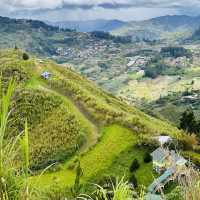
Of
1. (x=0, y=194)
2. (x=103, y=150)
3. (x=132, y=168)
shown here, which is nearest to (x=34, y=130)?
(x=103, y=150)

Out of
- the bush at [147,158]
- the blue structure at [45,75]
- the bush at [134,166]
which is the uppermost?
the blue structure at [45,75]

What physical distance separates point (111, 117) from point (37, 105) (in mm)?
15677

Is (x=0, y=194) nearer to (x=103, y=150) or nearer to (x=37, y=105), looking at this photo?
(x=103, y=150)

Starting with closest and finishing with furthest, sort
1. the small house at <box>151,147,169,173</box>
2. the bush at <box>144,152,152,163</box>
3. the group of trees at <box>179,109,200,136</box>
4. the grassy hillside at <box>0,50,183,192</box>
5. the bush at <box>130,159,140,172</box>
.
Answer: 1. the small house at <box>151,147,169,173</box>
2. the bush at <box>130,159,140,172</box>
3. the bush at <box>144,152,152,163</box>
4. the grassy hillside at <box>0,50,183,192</box>
5. the group of trees at <box>179,109,200,136</box>

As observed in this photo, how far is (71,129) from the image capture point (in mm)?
82500

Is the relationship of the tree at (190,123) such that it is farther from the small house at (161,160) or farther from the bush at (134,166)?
the small house at (161,160)

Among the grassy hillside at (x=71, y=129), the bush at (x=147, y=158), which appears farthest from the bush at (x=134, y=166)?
the bush at (x=147, y=158)

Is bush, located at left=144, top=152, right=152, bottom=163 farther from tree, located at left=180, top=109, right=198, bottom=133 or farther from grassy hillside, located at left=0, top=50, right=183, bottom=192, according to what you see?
tree, located at left=180, top=109, right=198, bottom=133

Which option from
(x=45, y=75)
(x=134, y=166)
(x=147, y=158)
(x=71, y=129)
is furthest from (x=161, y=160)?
(x=45, y=75)

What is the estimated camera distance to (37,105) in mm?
92062

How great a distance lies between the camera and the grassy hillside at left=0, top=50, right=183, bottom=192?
7069 cm

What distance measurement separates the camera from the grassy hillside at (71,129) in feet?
232

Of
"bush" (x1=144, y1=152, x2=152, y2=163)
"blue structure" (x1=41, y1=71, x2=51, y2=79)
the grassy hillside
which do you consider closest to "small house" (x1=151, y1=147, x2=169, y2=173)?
"bush" (x1=144, y1=152, x2=152, y2=163)

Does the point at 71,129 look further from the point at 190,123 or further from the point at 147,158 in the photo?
the point at 190,123
